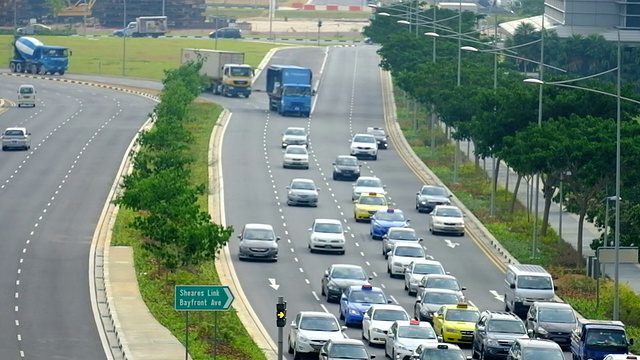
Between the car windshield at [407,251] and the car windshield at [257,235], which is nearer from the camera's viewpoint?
the car windshield at [407,251]

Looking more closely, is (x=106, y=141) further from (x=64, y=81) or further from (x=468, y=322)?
(x=468, y=322)

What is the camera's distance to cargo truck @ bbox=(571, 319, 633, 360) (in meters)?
47.5

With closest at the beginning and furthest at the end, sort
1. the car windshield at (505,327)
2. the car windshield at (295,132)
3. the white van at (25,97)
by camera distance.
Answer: the car windshield at (505,327), the car windshield at (295,132), the white van at (25,97)

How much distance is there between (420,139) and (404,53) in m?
22.5

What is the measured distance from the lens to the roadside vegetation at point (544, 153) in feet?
216

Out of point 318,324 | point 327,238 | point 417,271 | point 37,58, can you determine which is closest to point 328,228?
point 327,238

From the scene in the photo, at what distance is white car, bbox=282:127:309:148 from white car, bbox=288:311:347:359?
188 feet

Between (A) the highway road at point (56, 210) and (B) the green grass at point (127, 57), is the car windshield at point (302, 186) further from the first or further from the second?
(B) the green grass at point (127, 57)

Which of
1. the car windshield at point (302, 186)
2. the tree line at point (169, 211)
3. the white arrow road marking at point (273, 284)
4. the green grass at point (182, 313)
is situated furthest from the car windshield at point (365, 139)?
the white arrow road marking at point (273, 284)

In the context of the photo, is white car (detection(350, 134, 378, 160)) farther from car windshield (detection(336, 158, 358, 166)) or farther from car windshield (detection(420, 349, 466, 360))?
car windshield (detection(420, 349, 466, 360))

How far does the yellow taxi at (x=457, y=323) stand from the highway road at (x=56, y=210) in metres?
10.8

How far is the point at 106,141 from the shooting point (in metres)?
110

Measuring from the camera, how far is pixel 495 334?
4844 centimetres

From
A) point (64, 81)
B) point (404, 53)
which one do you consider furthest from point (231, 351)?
point (64, 81)
